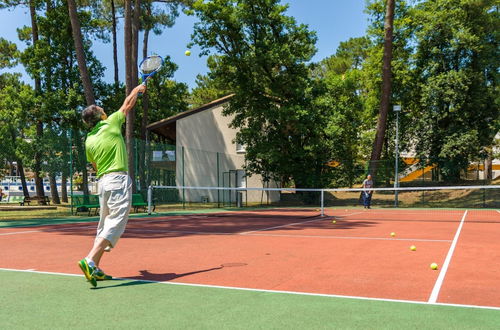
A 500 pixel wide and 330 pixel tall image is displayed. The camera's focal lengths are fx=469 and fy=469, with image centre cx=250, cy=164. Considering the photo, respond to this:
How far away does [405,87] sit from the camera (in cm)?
2947

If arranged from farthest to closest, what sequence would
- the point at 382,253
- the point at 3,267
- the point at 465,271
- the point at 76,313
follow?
the point at 382,253
the point at 3,267
the point at 465,271
the point at 76,313

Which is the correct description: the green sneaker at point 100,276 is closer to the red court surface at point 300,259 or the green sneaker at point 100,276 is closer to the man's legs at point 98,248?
the man's legs at point 98,248

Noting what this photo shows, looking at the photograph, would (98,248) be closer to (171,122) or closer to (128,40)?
(128,40)

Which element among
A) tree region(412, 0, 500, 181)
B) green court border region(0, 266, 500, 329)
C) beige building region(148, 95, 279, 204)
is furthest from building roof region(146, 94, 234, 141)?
green court border region(0, 266, 500, 329)

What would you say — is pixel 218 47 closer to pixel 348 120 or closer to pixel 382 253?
pixel 348 120

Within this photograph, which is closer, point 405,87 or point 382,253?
point 382,253

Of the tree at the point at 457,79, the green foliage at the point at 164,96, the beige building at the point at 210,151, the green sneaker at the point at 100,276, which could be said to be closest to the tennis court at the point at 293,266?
the green sneaker at the point at 100,276

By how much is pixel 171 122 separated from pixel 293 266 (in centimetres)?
2781

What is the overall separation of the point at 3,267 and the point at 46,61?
74.7ft

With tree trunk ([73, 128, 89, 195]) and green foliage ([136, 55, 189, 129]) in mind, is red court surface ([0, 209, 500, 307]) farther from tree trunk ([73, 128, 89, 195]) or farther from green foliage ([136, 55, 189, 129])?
green foliage ([136, 55, 189, 129])

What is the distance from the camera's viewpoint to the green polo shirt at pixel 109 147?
501 cm

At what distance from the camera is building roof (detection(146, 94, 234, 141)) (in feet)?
105

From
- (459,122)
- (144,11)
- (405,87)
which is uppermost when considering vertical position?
(144,11)

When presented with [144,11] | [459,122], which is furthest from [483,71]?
[144,11]
